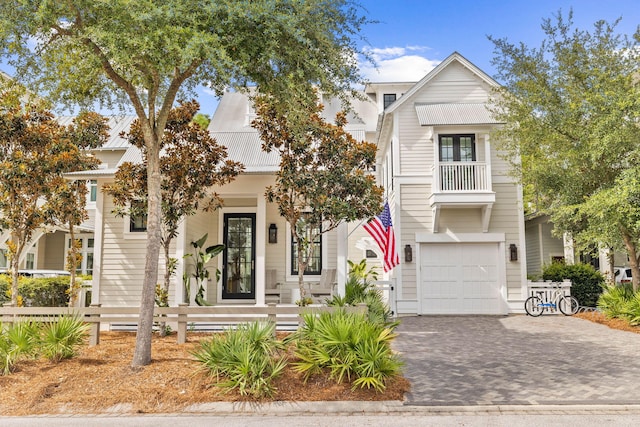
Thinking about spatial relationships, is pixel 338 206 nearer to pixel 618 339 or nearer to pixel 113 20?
pixel 113 20

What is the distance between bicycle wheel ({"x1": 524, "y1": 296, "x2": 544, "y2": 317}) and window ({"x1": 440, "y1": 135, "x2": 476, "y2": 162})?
4.61 metres

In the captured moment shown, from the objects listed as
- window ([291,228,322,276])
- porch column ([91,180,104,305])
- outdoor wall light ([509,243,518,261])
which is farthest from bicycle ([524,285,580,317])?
porch column ([91,180,104,305])

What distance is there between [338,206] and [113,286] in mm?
6564

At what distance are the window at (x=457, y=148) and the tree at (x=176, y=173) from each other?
7.87 metres

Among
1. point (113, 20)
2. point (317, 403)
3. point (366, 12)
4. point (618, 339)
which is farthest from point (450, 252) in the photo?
point (113, 20)

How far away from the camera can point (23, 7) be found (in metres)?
6.68

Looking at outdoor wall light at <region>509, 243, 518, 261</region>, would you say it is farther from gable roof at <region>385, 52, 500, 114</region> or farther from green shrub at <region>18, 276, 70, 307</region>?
green shrub at <region>18, 276, 70, 307</region>

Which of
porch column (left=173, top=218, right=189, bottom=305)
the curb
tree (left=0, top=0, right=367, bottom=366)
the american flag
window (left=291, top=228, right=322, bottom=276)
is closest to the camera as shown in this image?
the curb

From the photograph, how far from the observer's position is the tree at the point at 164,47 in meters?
6.34

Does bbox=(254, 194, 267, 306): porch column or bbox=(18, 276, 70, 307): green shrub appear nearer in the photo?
bbox=(254, 194, 267, 306): porch column

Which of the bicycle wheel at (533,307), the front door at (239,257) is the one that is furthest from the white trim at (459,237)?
the front door at (239,257)

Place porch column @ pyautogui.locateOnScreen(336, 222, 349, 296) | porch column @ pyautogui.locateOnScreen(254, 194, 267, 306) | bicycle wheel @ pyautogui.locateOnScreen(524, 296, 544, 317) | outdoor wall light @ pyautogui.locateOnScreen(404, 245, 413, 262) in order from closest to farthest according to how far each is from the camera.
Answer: porch column @ pyautogui.locateOnScreen(336, 222, 349, 296), porch column @ pyautogui.locateOnScreen(254, 194, 267, 306), bicycle wheel @ pyautogui.locateOnScreen(524, 296, 544, 317), outdoor wall light @ pyautogui.locateOnScreen(404, 245, 413, 262)

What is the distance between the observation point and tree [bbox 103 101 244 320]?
10.2 metres

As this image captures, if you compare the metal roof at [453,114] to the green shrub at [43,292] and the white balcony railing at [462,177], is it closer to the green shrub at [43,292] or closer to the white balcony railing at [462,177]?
the white balcony railing at [462,177]
